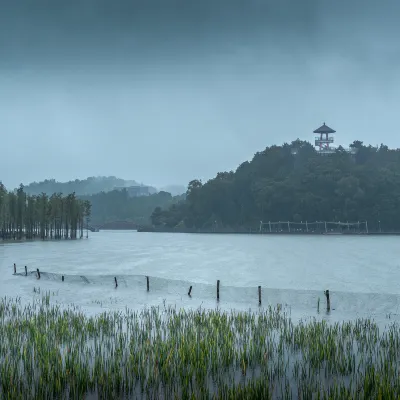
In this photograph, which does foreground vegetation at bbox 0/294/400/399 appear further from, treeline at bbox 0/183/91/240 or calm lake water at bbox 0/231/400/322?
treeline at bbox 0/183/91/240

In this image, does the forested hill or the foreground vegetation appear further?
the forested hill

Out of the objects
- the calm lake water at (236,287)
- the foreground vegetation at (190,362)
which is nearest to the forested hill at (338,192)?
the calm lake water at (236,287)

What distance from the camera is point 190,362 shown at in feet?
43.0

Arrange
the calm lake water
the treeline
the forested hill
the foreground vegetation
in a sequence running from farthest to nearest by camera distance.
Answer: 1. the forested hill
2. the treeline
3. the calm lake water
4. the foreground vegetation

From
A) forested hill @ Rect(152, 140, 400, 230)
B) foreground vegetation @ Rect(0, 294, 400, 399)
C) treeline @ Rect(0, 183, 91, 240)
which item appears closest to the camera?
foreground vegetation @ Rect(0, 294, 400, 399)

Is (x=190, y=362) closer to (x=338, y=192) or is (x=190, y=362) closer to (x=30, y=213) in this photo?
(x=30, y=213)

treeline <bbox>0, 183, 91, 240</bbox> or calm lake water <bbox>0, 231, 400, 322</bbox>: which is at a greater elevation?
treeline <bbox>0, 183, 91, 240</bbox>

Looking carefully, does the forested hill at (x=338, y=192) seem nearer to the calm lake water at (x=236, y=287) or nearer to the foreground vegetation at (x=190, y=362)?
the calm lake water at (x=236, y=287)

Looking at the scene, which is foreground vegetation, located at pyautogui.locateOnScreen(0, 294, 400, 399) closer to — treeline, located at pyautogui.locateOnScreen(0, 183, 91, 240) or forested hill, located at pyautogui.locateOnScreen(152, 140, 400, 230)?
treeline, located at pyautogui.locateOnScreen(0, 183, 91, 240)

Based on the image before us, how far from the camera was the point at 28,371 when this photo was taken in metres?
12.2

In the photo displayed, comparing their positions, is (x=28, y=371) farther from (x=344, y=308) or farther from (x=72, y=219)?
(x=72, y=219)

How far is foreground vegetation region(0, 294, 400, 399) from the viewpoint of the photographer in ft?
35.6

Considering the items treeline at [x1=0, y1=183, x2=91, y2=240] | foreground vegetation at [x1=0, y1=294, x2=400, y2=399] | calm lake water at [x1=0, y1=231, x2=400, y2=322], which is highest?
treeline at [x1=0, y1=183, x2=91, y2=240]

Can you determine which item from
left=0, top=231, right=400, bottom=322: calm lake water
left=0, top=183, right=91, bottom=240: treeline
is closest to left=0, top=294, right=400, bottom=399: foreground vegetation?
left=0, top=231, right=400, bottom=322: calm lake water
